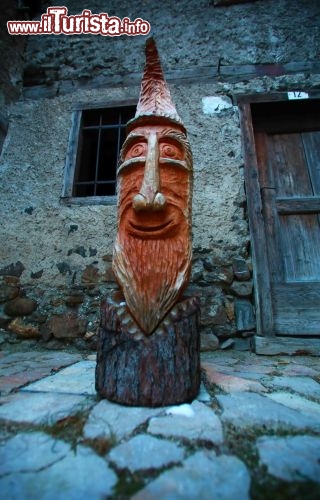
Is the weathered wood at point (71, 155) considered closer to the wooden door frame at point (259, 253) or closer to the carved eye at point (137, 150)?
the carved eye at point (137, 150)

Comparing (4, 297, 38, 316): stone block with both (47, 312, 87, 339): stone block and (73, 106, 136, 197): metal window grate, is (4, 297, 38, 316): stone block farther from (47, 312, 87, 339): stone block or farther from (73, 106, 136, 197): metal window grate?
(73, 106, 136, 197): metal window grate

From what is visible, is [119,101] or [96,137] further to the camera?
[96,137]

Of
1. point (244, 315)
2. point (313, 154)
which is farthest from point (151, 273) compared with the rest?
point (313, 154)

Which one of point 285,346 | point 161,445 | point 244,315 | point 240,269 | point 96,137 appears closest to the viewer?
point 161,445

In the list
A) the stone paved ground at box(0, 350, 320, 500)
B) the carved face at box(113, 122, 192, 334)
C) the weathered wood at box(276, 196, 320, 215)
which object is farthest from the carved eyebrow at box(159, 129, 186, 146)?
the weathered wood at box(276, 196, 320, 215)

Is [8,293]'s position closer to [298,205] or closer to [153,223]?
[153,223]

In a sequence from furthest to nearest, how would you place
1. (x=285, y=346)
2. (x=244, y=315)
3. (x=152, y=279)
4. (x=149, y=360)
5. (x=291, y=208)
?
(x=291, y=208) → (x=244, y=315) → (x=285, y=346) → (x=152, y=279) → (x=149, y=360)

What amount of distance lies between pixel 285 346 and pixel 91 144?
3042mm

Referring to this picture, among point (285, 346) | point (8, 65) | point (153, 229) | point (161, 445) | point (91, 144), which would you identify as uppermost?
point (8, 65)

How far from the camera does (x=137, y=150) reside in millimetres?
1373

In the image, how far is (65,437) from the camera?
0.83m

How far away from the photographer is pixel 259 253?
2461 millimetres

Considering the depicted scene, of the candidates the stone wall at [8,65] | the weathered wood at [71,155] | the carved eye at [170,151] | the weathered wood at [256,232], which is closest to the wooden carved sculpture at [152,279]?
the carved eye at [170,151]

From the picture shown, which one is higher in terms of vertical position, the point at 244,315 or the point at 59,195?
the point at 59,195
